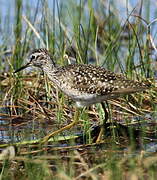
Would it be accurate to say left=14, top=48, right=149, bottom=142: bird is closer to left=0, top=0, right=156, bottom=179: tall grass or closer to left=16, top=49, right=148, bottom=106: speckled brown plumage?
left=16, top=49, right=148, bottom=106: speckled brown plumage

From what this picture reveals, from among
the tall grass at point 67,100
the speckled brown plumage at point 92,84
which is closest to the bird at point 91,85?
the speckled brown plumage at point 92,84

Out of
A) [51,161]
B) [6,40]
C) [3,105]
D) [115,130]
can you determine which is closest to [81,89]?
[115,130]

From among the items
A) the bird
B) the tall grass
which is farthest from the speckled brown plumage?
the tall grass

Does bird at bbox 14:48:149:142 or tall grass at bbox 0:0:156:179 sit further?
bird at bbox 14:48:149:142

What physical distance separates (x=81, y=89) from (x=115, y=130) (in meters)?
0.72

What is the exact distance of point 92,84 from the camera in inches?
286

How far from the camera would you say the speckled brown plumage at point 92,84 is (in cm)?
716

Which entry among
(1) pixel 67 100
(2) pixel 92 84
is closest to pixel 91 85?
(2) pixel 92 84

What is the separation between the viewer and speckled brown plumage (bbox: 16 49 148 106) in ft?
23.5

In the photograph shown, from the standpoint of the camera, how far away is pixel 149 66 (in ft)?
29.5

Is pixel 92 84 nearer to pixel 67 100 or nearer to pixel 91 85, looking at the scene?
pixel 91 85

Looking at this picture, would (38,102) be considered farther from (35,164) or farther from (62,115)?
(35,164)

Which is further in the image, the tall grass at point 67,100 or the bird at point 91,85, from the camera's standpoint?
the bird at point 91,85

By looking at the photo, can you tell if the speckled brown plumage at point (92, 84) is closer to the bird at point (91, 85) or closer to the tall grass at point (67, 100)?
the bird at point (91, 85)
